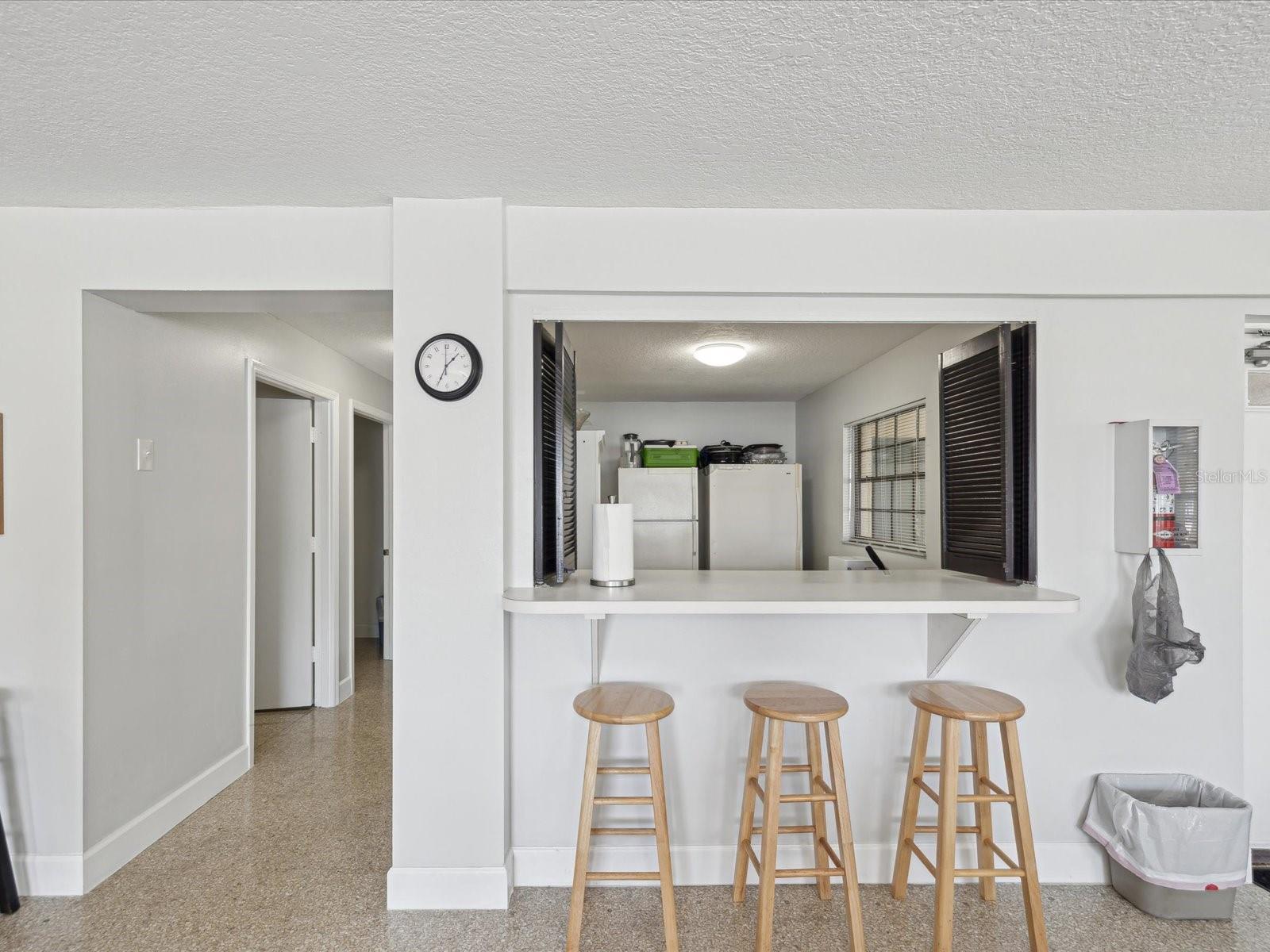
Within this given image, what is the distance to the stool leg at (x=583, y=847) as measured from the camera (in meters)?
2.00

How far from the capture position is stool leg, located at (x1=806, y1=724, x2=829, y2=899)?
2281mm

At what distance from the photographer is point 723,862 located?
244 cm

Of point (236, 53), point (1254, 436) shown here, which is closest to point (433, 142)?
point (236, 53)

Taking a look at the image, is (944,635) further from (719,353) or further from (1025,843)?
(719,353)

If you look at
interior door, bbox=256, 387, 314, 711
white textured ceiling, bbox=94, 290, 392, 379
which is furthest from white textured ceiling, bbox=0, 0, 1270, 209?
interior door, bbox=256, 387, 314, 711

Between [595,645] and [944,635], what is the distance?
3.88 ft

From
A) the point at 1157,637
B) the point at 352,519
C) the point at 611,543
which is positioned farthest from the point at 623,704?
the point at 352,519

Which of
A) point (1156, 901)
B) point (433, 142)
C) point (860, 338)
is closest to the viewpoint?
point (433, 142)

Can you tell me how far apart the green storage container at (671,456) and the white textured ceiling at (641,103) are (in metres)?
3.25

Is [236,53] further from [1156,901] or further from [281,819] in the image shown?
[1156,901]

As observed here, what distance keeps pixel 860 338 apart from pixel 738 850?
2575mm

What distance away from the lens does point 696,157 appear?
2.00m

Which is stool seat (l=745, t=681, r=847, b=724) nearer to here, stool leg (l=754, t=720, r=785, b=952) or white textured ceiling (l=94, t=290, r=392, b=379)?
stool leg (l=754, t=720, r=785, b=952)

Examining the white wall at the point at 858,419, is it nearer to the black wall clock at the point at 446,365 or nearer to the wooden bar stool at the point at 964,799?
→ the wooden bar stool at the point at 964,799
